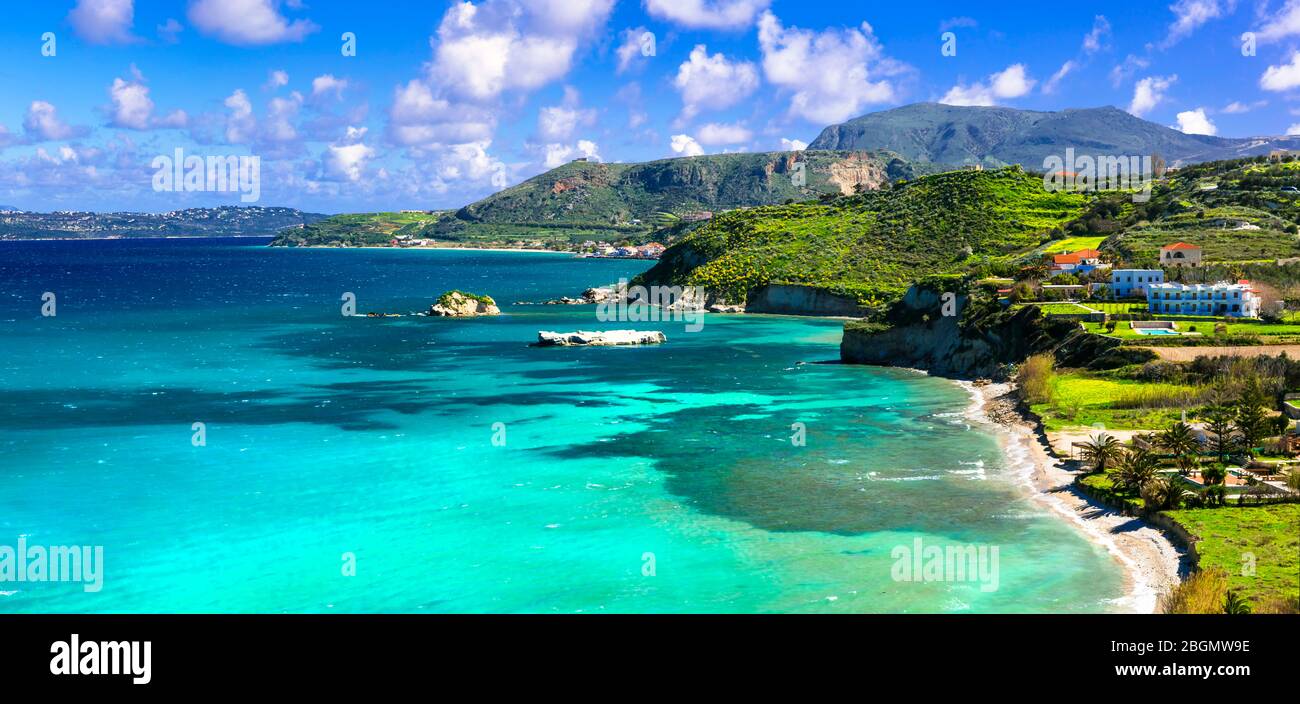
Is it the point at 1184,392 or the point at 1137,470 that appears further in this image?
the point at 1184,392

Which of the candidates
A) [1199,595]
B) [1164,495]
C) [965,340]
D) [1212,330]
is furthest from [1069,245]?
[1199,595]

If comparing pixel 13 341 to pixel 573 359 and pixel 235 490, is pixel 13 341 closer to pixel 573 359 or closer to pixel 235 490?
pixel 573 359

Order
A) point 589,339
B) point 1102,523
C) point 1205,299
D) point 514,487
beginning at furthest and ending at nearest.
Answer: point 589,339, point 1205,299, point 514,487, point 1102,523

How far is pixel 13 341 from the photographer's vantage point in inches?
4267

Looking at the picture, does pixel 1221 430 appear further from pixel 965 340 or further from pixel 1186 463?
pixel 965 340

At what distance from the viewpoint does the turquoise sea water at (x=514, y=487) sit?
34.7m

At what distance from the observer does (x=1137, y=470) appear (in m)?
42.2

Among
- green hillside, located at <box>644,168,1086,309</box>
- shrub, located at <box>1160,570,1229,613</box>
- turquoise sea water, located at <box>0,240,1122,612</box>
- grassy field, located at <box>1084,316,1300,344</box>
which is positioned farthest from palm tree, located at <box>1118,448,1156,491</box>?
green hillside, located at <box>644,168,1086,309</box>

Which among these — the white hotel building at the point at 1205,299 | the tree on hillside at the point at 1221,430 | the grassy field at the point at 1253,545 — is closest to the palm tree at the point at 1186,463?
the tree on hillside at the point at 1221,430

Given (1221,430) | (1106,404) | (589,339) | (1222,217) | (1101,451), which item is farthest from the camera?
(1222,217)

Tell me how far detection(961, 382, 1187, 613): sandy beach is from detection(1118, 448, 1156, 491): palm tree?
62.5 inches

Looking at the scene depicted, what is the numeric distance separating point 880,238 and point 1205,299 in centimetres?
7813

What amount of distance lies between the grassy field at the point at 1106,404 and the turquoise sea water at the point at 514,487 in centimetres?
511

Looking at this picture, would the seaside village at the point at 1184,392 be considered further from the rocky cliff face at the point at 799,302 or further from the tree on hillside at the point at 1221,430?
the rocky cliff face at the point at 799,302
